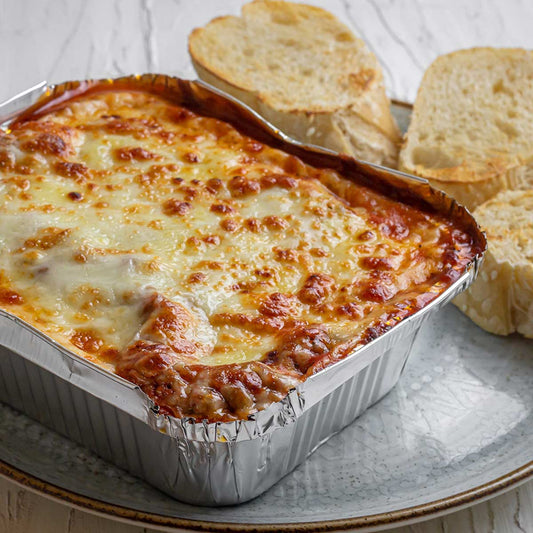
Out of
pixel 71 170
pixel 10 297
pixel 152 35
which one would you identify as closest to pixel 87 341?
pixel 10 297

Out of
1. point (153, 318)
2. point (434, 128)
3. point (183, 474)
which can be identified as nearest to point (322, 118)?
point (434, 128)

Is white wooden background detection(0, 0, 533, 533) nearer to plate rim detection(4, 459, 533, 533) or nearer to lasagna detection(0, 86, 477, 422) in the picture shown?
lasagna detection(0, 86, 477, 422)

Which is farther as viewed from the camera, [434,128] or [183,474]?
[434,128]

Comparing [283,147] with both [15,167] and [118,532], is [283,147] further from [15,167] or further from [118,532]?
[118,532]

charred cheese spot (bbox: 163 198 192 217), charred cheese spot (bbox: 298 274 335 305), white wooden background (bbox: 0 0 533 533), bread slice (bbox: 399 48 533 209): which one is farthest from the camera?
white wooden background (bbox: 0 0 533 533)

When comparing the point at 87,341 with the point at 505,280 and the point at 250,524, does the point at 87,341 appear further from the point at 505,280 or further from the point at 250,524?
the point at 505,280

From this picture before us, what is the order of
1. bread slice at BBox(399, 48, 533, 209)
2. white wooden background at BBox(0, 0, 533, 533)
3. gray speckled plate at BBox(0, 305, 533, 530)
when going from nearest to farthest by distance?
gray speckled plate at BBox(0, 305, 533, 530)
bread slice at BBox(399, 48, 533, 209)
white wooden background at BBox(0, 0, 533, 533)

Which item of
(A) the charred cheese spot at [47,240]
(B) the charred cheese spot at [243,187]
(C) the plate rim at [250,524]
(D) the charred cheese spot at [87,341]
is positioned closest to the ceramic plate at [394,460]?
(C) the plate rim at [250,524]

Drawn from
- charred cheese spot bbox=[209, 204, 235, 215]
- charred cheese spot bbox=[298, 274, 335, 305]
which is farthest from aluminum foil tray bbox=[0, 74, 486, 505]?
charred cheese spot bbox=[209, 204, 235, 215]
